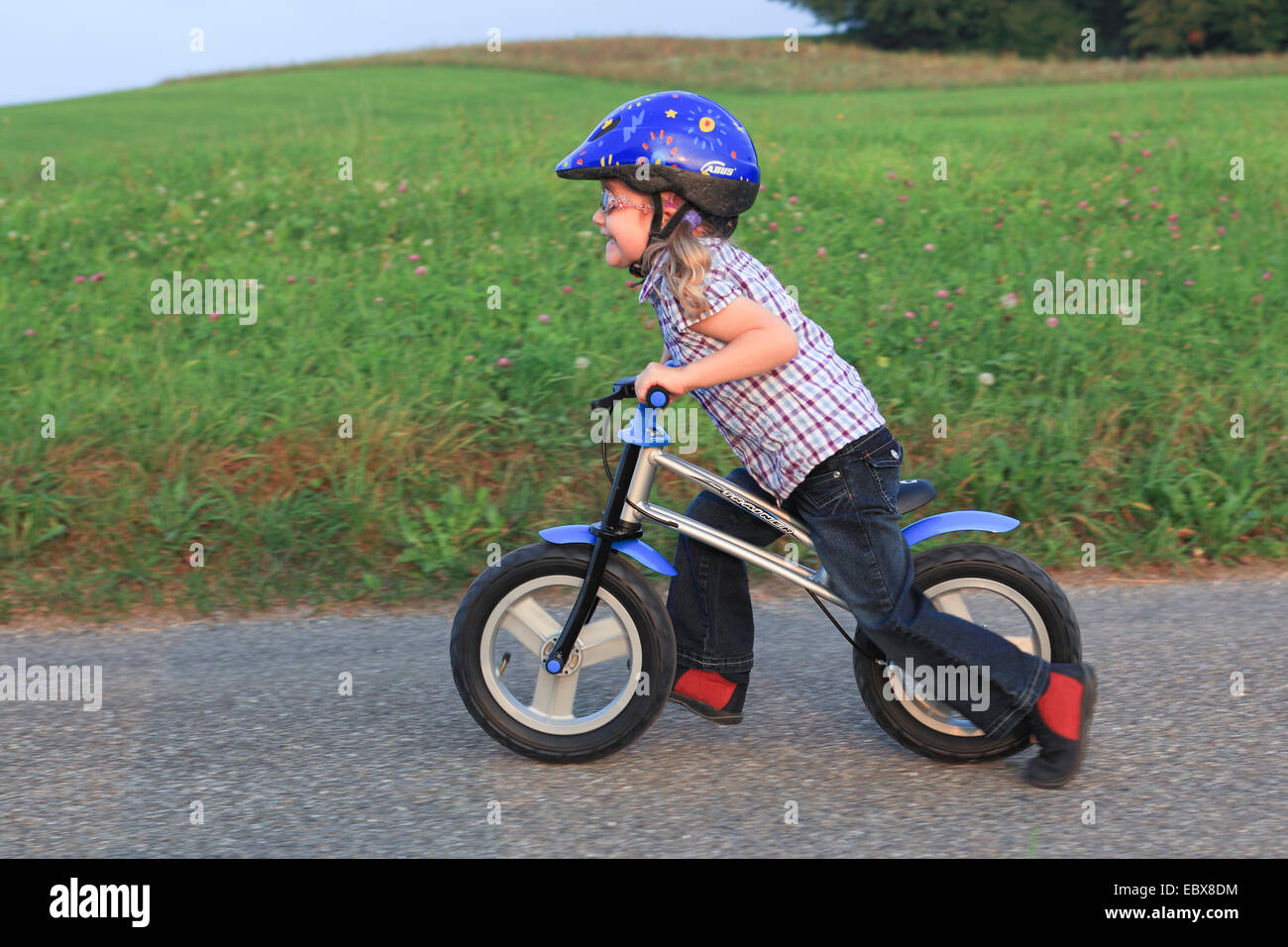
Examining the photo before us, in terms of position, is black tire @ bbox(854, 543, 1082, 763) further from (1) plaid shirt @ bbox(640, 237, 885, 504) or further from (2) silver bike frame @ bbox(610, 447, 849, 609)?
(1) plaid shirt @ bbox(640, 237, 885, 504)

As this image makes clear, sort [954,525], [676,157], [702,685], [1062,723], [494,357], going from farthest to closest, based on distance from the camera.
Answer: [494,357], [702,685], [954,525], [1062,723], [676,157]

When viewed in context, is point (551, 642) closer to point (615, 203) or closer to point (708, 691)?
point (708, 691)

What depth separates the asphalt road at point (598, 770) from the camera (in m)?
2.97

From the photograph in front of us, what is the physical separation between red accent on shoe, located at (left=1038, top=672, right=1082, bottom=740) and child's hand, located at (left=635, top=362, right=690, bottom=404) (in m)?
1.17

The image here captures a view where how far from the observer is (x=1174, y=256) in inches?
320

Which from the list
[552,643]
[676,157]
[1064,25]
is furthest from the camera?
[1064,25]

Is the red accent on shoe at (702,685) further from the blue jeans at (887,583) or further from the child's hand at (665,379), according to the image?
the child's hand at (665,379)

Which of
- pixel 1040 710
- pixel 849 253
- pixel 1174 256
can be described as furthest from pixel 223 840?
pixel 1174 256

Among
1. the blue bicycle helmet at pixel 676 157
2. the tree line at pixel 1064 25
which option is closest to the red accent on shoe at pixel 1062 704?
the blue bicycle helmet at pixel 676 157

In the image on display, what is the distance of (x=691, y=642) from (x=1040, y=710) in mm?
921

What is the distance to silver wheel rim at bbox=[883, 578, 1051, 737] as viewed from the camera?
3371mm

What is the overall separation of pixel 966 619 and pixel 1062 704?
12.7 inches

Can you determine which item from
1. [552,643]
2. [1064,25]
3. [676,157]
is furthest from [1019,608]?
[1064,25]

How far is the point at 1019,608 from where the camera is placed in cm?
342
